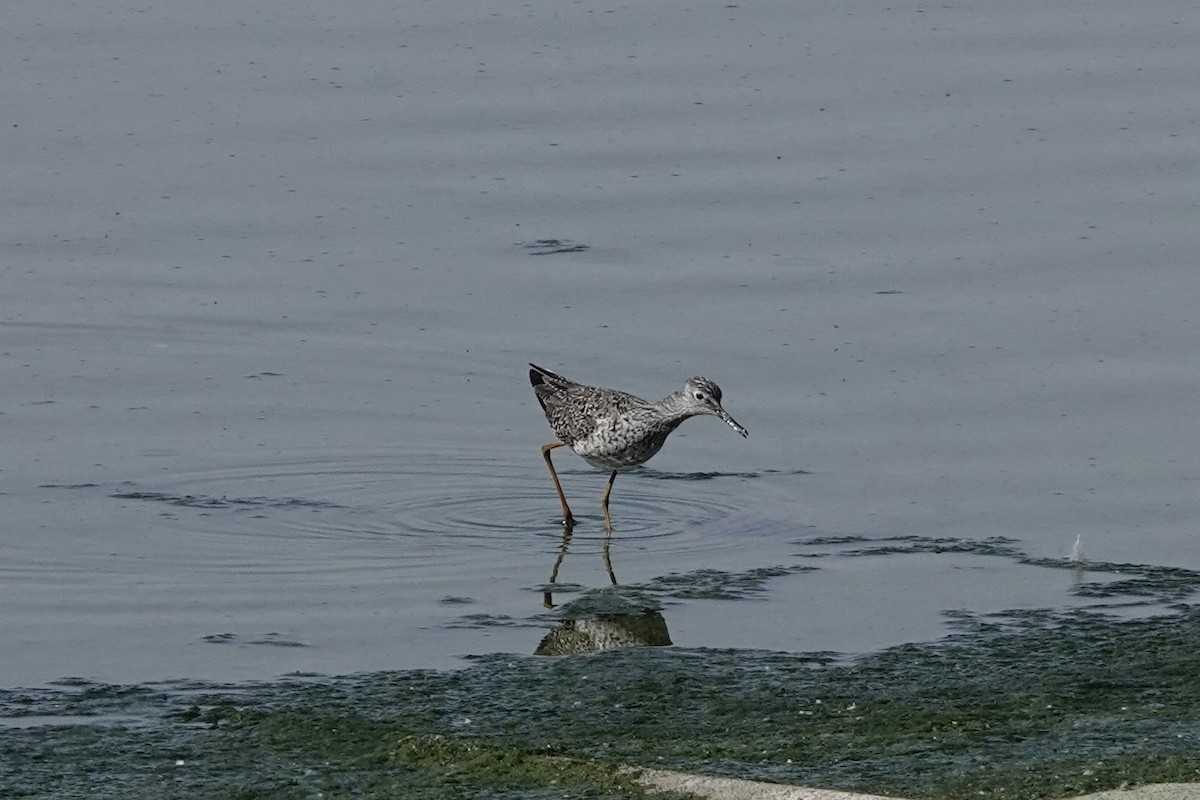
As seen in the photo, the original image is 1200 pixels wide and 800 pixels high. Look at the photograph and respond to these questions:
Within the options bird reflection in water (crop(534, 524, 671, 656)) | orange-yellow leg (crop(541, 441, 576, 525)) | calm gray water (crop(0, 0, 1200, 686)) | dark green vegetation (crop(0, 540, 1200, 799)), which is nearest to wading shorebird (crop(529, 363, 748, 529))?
orange-yellow leg (crop(541, 441, 576, 525))

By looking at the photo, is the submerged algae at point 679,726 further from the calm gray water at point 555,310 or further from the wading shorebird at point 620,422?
the wading shorebird at point 620,422

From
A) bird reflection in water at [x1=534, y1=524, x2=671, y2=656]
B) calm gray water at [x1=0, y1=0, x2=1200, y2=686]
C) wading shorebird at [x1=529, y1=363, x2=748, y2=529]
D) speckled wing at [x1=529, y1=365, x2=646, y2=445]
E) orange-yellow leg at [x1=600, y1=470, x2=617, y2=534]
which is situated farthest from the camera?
speckled wing at [x1=529, y1=365, x2=646, y2=445]

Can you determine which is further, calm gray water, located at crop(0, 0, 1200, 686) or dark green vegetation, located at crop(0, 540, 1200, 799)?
calm gray water, located at crop(0, 0, 1200, 686)

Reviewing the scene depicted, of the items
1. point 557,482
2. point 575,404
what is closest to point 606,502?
point 557,482

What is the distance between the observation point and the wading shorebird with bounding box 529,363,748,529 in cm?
1177

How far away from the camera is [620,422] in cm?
1185

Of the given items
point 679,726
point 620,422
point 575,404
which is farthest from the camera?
point 575,404

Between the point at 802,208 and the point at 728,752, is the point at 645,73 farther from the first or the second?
the point at 728,752

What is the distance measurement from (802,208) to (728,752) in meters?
8.65

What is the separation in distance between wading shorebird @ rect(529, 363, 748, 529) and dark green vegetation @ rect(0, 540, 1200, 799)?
2.62 m

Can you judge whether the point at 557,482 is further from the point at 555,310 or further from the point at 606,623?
the point at 555,310

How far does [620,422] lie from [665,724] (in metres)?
3.87

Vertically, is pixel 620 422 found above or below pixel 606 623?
above

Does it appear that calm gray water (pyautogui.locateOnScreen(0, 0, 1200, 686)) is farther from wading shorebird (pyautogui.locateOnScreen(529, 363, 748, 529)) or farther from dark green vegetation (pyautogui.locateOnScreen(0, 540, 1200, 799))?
dark green vegetation (pyautogui.locateOnScreen(0, 540, 1200, 799))
